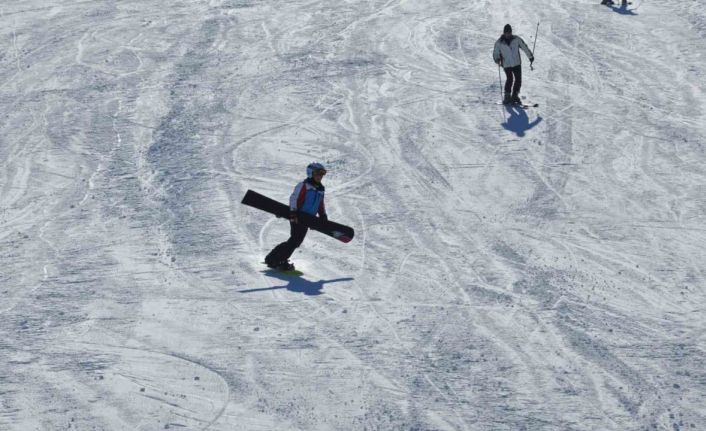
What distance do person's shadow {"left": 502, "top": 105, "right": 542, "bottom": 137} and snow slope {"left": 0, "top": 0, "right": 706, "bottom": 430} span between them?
2.8 inches

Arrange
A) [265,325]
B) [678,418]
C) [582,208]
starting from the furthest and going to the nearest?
[582,208], [265,325], [678,418]

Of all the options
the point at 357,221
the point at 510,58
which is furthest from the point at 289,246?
the point at 510,58

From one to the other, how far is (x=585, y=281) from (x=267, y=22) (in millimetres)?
13153

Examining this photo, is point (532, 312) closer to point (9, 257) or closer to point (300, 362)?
point (300, 362)

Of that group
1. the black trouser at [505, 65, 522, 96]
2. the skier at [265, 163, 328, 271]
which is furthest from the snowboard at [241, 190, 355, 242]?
the black trouser at [505, 65, 522, 96]

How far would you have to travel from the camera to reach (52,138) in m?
16.7

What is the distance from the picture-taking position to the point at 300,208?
11.6 m

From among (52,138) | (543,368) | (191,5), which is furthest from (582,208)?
(191,5)

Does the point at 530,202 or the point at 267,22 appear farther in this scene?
the point at 267,22

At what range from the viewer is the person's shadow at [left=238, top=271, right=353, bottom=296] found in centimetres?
1136

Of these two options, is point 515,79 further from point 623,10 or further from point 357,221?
point 623,10

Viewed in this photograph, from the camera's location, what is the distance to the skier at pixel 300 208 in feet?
37.6

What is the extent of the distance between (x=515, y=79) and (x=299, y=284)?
8038 millimetres

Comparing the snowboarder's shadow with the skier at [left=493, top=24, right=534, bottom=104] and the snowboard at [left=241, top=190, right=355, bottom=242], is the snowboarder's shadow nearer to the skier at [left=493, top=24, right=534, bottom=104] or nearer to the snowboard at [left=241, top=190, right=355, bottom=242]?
the skier at [left=493, top=24, right=534, bottom=104]
